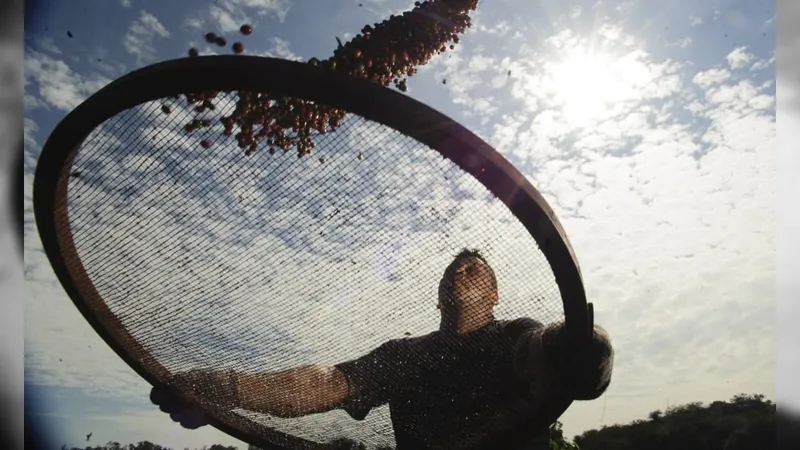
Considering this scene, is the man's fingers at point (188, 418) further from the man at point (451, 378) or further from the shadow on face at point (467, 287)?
the shadow on face at point (467, 287)

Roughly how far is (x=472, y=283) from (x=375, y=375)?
0.58m

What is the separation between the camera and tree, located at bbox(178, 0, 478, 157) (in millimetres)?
1479

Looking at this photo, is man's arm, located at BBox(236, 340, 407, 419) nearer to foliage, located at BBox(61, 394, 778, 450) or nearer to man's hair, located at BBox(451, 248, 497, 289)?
man's hair, located at BBox(451, 248, 497, 289)

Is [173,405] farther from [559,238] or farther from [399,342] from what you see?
[559,238]

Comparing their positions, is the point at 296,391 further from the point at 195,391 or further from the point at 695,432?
the point at 695,432

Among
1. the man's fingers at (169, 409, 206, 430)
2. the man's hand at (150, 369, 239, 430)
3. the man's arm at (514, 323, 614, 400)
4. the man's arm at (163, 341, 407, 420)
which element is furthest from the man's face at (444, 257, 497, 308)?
A: the man's fingers at (169, 409, 206, 430)

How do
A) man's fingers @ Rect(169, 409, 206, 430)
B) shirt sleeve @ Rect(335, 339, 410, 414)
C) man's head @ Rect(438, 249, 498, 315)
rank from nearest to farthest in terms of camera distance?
1. man's head @ Rect(438, 249, 498, 315)
2. shirt sleeve @ Rect(335, 339, 410, 414)
3. man's fingers @ Rect(169, 409, 206, 430)

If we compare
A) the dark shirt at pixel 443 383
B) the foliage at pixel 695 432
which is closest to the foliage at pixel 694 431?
the foliage at pixel 695 432

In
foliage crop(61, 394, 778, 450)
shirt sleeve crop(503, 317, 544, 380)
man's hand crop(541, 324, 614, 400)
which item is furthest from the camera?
foliage crop(61, 394, 778, 450)

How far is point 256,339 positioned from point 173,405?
39cm

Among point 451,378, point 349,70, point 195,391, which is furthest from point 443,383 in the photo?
point 349,70

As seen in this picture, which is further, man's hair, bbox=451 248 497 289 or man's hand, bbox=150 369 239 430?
man's hand, bbox=150 369 239 430

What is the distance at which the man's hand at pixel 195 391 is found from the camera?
82.0 inches

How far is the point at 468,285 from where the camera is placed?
1.76 meters
